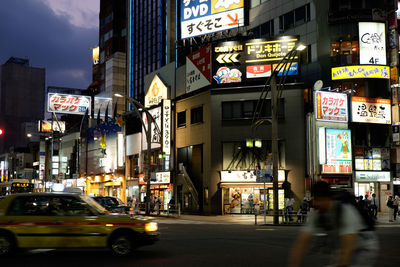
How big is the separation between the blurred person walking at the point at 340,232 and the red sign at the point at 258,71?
3572 cm

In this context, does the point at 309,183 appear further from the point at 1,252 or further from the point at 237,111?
the point at 1,252

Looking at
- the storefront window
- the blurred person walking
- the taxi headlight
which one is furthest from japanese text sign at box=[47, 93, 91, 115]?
the blurred person walking

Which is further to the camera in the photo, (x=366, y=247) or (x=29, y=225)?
(x=29, y=225)

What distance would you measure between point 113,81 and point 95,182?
36300 millimetres

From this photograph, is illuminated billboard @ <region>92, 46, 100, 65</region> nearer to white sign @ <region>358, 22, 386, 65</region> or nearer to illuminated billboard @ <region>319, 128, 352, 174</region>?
white sign @ <region>358, 22, 386, 65</region>

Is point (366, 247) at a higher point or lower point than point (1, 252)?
higher

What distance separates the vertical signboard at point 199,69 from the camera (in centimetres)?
4378

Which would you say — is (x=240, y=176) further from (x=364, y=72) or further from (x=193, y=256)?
(x=193, y=256)

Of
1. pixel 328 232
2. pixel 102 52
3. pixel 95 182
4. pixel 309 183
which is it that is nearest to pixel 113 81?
pixel 102 52

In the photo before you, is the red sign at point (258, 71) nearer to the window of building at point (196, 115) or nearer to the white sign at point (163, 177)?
the window of building at point (196, 115)

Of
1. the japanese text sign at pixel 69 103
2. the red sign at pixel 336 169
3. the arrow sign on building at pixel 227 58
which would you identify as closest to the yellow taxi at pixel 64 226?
the red sign at pixel 336 169

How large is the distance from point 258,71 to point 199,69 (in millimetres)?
5796

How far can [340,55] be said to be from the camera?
129 feet

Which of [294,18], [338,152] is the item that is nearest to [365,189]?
[338,152]
